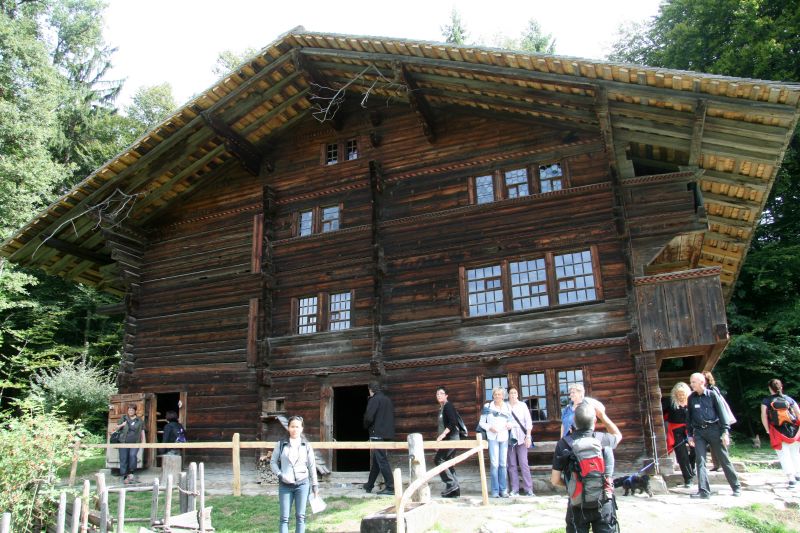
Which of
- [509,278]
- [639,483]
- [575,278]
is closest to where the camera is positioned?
[639,483]

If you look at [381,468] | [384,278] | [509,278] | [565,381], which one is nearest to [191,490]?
[381,468]

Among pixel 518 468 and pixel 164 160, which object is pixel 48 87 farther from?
pixel 518 468

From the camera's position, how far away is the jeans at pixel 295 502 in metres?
8.40

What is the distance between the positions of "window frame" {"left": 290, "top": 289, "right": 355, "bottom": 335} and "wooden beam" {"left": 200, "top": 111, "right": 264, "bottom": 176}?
475 cm

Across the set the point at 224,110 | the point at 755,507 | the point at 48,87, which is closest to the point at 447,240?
the point at 224,110

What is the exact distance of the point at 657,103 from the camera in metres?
13.2

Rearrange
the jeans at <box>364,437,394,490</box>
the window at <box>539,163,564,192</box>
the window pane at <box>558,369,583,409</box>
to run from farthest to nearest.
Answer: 1. the window at <box>539,163,564,192</box>
2. the window pane at <box>558,369,583,409</box>
3. the jeans at <box>364,437,394,490</box>

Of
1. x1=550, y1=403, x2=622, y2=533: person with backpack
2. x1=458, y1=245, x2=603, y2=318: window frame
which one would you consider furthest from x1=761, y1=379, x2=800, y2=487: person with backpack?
x1=550, y1=403, x2=622, y2=533: person with backpack

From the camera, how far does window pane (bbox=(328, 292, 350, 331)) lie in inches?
677

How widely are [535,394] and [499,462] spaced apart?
311 centimetres

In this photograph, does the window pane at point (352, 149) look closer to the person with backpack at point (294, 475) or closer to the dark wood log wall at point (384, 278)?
the dark wood log wall at point (384, 278)

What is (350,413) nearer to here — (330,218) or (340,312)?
(340,312)

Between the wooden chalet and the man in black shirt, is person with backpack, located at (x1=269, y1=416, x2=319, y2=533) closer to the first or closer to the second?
the man in black shirt

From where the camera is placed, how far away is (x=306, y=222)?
61.7 ft
